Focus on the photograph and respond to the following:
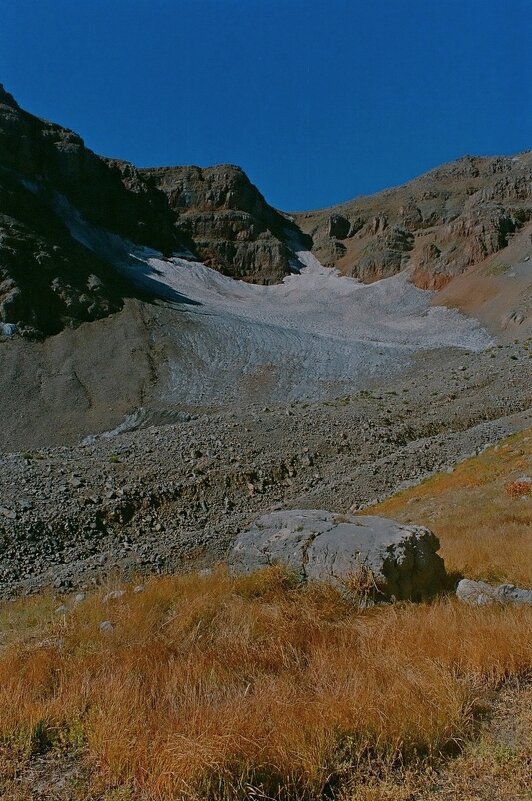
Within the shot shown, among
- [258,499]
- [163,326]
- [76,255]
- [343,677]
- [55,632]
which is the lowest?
[258,499]

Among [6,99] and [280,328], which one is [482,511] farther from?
[6,99]

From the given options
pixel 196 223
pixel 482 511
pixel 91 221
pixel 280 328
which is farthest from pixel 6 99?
pixel 482 511

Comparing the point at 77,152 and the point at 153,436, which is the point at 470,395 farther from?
the point at 77,152

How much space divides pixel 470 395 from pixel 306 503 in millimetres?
15245

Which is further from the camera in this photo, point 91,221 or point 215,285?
point 215,285

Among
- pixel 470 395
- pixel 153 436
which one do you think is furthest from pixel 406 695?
pixel 470 395

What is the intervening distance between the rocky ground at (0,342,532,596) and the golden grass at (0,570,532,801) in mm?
7375

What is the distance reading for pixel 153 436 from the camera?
22000 mm

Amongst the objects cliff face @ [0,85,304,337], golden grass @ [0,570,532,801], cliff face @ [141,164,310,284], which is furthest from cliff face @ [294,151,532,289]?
golden grass @ [0,570,532,801]

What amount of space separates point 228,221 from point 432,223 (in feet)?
125

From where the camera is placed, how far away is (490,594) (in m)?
6.44

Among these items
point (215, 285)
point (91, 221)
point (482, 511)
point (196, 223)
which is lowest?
point (482, 511)

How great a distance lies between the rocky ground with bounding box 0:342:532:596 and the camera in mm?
14148

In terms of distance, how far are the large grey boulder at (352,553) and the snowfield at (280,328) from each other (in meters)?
30.0
